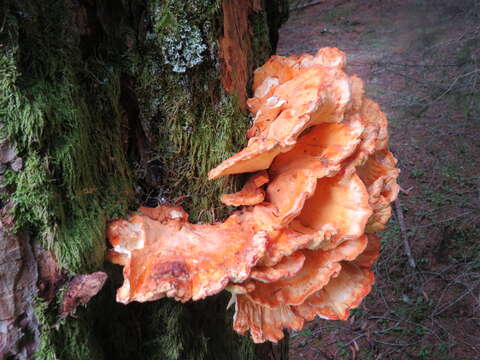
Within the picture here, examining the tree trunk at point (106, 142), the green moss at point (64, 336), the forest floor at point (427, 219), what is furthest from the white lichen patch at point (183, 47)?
the forest floor at point (427, 219)

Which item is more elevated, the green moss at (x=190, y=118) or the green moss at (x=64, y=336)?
the green moss at (x=190, y=118)

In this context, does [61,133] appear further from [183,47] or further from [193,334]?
[193,334]

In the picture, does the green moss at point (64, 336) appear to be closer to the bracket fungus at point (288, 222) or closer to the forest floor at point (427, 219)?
the bracket fungus at point (288, 222)

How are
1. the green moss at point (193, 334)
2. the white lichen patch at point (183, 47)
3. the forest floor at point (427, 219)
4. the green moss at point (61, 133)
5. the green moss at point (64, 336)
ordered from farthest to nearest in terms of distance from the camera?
1. the forest floor at point (427, 219)
2. the green moss at point (193, 334)
3. the white lichen patch at point (183, 47)
4. the green moss at point (64, 336)
5. the green moss at point (61, 133)

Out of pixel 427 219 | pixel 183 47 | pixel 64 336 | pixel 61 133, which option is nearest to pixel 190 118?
pixel 183 47

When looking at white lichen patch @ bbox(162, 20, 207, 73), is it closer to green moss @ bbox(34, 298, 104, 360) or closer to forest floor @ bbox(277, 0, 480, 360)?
green moss @ bbox(34, 298, 104, 360)

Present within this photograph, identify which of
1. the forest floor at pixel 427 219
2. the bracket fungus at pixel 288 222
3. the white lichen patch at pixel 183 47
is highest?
the white lichen patch at pixel 183 47

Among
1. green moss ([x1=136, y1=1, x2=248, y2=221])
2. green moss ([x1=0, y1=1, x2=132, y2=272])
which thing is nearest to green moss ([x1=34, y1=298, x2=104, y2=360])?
green moss ([x1=0, y1=1, x2=132, y2=272])
